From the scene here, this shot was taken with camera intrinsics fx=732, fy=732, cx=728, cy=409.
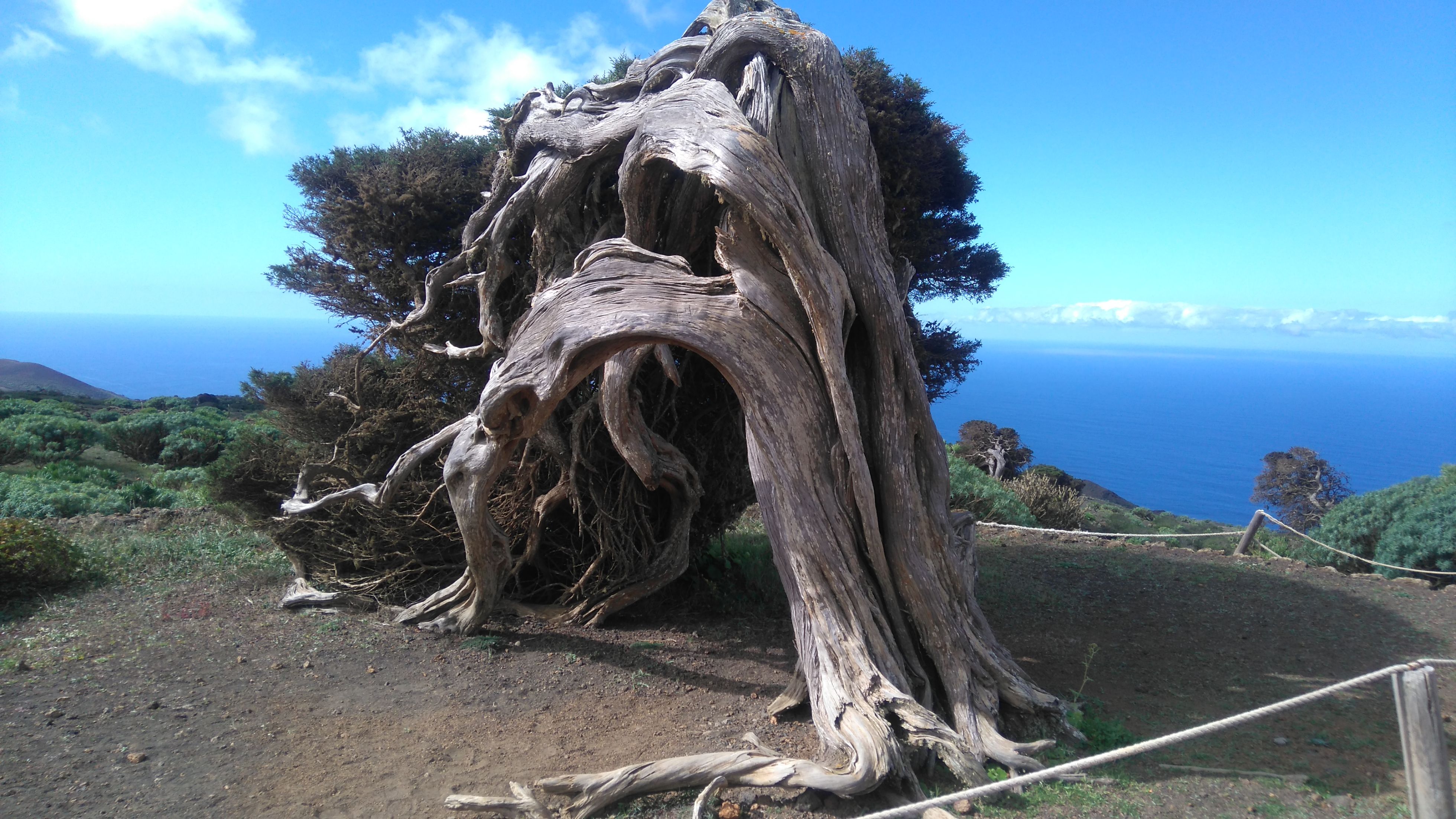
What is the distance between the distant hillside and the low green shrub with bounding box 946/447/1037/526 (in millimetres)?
31132

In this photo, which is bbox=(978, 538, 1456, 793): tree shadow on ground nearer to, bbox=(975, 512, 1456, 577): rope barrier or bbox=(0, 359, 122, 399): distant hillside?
bbox=(975, 512, 1456, 577): rope barrier

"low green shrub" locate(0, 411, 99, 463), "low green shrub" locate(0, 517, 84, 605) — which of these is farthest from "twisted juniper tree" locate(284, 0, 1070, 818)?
"low green shrub" locate(0, 411, 99, 463)

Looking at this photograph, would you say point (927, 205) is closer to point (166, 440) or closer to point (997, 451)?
point (997, 451)

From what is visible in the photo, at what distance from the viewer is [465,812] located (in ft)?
11.0

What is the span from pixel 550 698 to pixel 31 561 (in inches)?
185

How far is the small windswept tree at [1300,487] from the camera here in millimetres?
16077

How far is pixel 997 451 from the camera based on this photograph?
16719 mm

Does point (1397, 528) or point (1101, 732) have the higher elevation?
point (1397, 528)

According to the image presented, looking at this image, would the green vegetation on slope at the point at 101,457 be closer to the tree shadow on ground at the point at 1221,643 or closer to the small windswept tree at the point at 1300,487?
the tree shadow on ground at the point at 1221,643

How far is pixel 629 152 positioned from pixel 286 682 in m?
4.07

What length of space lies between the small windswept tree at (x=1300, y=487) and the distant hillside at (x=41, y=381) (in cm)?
3739

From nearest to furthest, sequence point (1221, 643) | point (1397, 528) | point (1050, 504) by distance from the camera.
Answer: point (1221, 643) < point (1397, 528) < point (1050, 504)

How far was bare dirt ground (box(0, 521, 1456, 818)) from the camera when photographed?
344 cm

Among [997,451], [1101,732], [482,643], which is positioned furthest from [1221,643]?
[997,451]
